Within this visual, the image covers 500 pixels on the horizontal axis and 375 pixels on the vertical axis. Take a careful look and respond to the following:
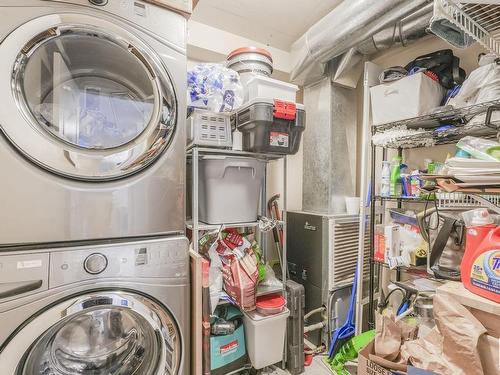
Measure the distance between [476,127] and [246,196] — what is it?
1.35 metres

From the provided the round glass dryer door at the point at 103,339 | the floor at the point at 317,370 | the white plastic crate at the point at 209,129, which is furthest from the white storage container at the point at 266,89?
the floor at the point at 317,370

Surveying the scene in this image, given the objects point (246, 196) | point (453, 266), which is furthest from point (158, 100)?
point (453, 266)

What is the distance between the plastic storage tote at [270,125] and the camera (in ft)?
4.72

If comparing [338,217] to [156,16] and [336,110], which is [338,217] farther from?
[156,16]

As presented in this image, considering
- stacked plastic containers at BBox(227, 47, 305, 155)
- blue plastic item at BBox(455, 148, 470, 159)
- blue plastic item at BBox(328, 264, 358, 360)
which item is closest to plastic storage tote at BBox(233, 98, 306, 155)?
stacked plastic containers at BBox(227, 47, 305, 155)

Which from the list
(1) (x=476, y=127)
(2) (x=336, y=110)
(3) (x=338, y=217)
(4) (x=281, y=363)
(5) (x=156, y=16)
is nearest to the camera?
(5) (x=156, y=16)

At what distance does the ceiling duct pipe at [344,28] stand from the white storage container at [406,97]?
379 millimetres

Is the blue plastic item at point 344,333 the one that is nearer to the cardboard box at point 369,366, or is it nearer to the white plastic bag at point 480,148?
the cardboard box at point 369,366

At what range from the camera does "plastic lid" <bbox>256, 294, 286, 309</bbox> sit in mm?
1599

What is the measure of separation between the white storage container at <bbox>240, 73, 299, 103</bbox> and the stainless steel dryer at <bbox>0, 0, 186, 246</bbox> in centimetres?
59

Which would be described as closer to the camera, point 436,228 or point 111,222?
point 111,222

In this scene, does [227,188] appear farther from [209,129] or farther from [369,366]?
[369,366]

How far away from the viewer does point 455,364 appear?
101 centimetres

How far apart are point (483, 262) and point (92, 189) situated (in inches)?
63.7
